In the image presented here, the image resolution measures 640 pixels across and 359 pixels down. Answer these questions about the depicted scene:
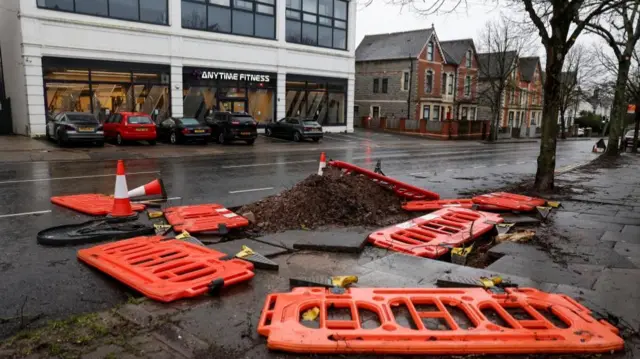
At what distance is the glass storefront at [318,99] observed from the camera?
35.6 metres

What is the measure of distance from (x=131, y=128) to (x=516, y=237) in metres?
20.5

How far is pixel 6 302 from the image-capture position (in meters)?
4.30

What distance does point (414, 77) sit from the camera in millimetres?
48625

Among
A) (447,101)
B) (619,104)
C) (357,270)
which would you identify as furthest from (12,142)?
(447,101)

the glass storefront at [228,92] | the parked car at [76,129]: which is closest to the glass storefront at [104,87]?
the glass storefront at [228,92]

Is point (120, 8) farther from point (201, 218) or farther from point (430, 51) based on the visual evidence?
point (430, 51)

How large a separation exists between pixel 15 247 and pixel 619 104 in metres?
26.8

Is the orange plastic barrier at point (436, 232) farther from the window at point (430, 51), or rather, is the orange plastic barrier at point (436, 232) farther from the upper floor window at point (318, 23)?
the window at point (430, 51)

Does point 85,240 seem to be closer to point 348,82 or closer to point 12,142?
point 12,142

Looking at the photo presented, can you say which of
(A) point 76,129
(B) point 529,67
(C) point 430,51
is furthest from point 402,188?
(B) point 529,67

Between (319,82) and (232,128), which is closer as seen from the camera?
(232,128)

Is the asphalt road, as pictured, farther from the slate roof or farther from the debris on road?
the slate roof

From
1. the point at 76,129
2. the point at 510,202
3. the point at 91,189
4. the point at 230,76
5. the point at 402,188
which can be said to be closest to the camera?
the point at 510,202

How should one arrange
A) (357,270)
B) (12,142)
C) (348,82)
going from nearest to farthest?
(357,270), (12,142), (348,82)
